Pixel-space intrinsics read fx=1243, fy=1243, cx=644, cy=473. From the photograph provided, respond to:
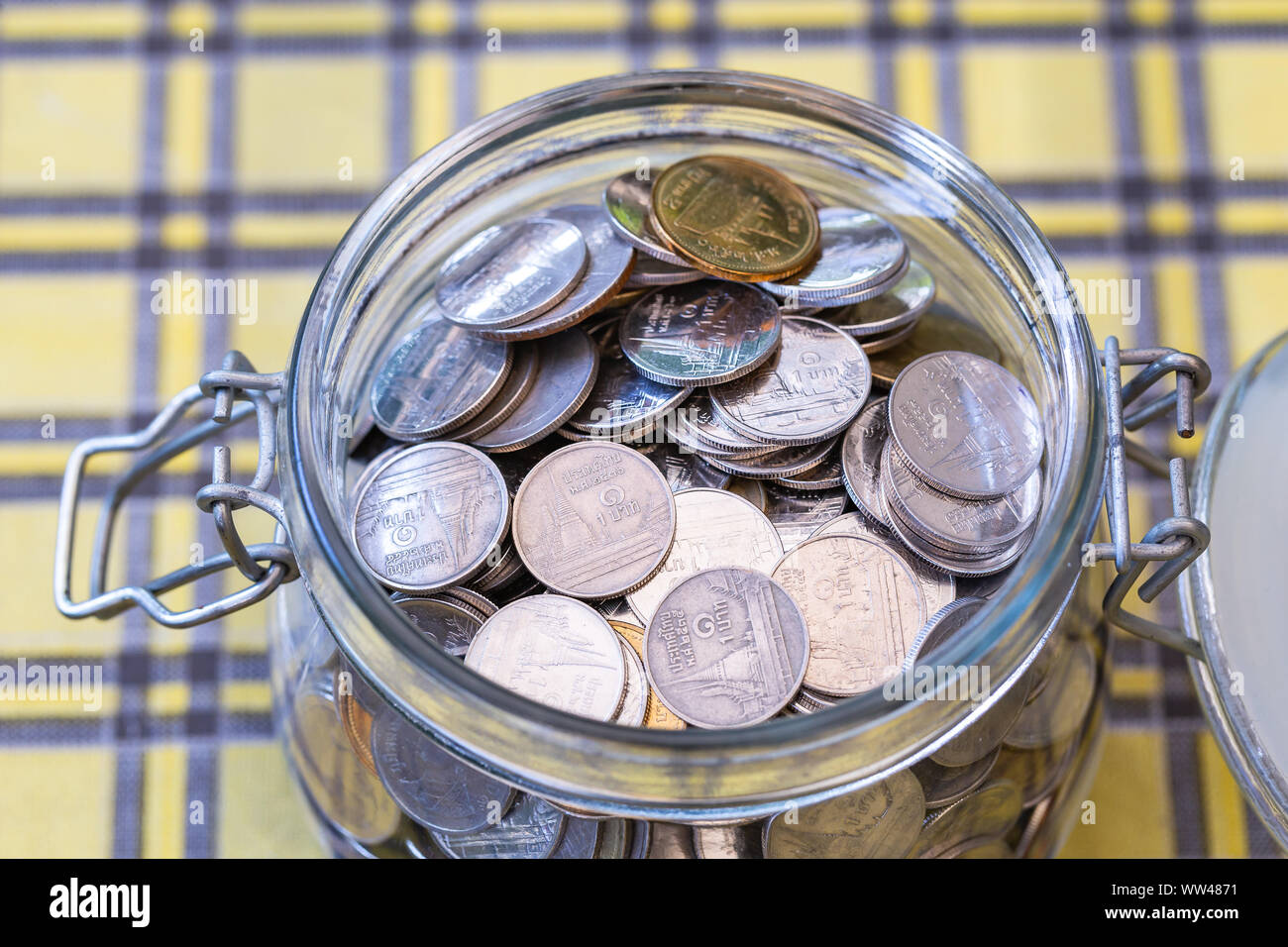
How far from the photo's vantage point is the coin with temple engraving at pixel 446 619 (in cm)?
68

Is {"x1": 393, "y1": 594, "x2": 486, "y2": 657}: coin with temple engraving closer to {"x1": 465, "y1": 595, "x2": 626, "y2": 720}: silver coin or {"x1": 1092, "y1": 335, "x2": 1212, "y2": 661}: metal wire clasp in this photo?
{"x1": 465, "y1": 595, "x2": 626, "y2": 720}: silver coin

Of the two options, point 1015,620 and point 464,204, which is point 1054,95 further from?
point 1015,620

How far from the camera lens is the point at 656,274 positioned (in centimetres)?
76

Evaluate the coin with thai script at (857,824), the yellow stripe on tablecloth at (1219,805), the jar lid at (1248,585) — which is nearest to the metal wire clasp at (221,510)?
the coin with thai script at (857,824)

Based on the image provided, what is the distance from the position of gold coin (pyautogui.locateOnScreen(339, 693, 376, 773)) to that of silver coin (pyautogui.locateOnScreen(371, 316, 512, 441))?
15 cm

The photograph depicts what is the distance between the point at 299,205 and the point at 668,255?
51 cm

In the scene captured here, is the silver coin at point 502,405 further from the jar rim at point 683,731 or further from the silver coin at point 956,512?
the silver coin at point 956,512

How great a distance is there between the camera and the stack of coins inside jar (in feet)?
2.18

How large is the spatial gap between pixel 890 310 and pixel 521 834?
380mm

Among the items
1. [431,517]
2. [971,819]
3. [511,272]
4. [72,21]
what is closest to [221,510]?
[431,517]

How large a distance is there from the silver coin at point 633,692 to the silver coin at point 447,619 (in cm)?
8

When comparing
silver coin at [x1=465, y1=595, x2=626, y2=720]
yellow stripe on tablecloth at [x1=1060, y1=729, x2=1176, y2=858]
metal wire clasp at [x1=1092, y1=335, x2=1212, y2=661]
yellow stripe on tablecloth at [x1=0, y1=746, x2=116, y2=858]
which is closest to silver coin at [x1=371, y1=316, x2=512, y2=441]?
silver coin at [x1=465, y1=595, x2=626, y2=720]

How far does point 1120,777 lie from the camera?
0.97 m

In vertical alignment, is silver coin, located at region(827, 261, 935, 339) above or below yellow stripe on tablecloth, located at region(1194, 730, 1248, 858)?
above
